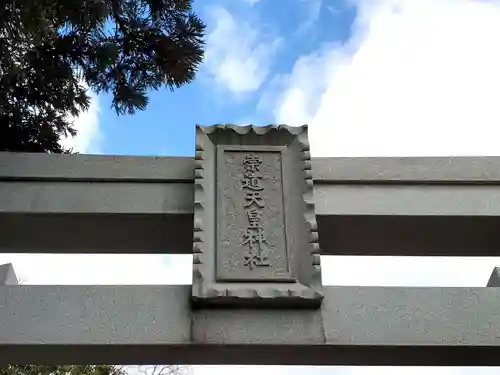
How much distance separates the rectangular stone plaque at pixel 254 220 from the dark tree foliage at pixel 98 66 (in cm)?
55

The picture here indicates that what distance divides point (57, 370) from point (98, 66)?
202 inches

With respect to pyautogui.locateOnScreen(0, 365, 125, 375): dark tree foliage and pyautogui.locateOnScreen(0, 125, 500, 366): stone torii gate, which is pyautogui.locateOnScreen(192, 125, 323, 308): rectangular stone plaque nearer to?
pyautogui.locateOnScreen(0, 125, 500, 366): stone torii gate

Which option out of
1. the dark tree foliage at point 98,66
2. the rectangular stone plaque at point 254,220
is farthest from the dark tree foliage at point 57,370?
the rectangular stone plaque at point 254,220

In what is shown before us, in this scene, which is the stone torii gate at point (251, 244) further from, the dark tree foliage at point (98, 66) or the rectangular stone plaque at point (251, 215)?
the dark tree foliage at point (98, 66)

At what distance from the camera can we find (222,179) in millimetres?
3061

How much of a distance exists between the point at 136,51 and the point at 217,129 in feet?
2.50

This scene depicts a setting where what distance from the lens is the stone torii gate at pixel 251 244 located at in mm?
2621

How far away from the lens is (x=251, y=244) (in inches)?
112

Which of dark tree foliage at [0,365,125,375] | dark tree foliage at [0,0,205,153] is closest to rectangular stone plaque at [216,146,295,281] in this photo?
dark tree foliage at [0,0,205,153]

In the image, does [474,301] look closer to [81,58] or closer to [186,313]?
[186,313]

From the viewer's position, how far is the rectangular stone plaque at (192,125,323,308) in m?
2.68

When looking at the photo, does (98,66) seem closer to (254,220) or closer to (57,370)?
(254,220)

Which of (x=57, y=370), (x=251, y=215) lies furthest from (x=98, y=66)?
(x=57, y=370)

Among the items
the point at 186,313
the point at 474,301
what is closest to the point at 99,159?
the point at 186,313
